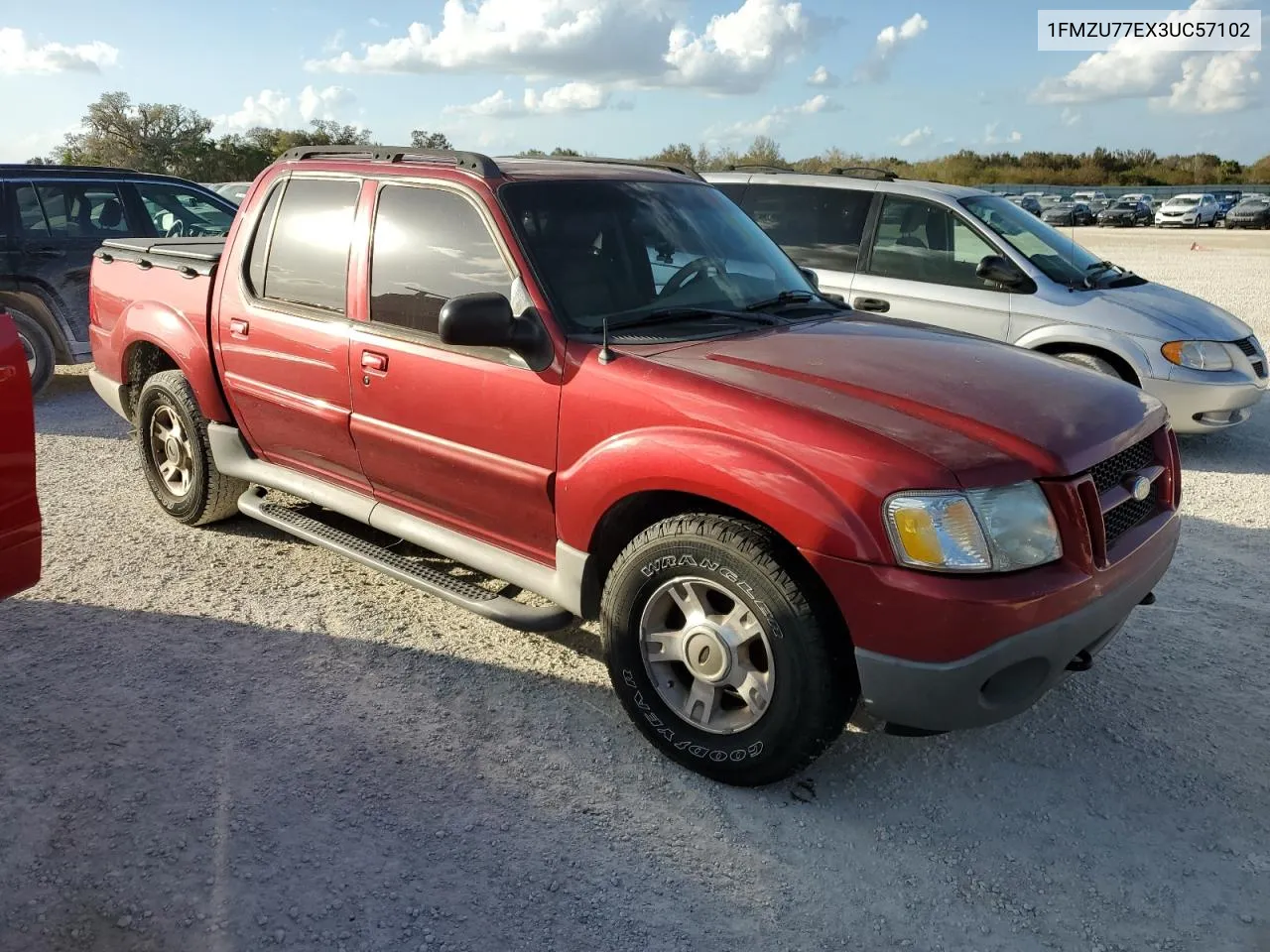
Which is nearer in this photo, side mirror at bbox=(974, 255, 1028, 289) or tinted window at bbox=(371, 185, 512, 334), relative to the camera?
tinted window at bbox=(371, 185, 512, 334)

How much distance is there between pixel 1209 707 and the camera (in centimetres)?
363

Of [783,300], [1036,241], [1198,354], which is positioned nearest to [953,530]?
[783,300]

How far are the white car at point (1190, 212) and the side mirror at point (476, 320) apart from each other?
45.5 meters

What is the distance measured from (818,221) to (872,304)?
1374mm

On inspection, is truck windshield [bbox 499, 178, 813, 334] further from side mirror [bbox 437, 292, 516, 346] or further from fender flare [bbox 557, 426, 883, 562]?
fender flare [bbox 557, 426, 883, 562]

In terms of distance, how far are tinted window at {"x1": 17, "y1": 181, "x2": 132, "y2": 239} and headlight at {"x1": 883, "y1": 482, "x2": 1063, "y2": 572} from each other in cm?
Answer: 840

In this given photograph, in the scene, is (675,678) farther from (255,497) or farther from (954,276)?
(954,276)

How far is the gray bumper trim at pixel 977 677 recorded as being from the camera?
2625 mm

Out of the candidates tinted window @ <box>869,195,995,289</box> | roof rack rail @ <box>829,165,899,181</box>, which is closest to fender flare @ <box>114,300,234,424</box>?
tinted window @ <box>869,195,995,289</box>

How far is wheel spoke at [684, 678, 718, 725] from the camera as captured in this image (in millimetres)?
3135

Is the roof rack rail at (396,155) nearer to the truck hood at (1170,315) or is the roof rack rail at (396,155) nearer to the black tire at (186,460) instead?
the black tire at (186,460)

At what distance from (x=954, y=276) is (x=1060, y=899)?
5333 millimetres

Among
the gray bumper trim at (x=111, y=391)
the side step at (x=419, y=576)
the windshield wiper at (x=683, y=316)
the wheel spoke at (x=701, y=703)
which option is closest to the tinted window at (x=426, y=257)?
the windshield wiper at (x=683, y=316)

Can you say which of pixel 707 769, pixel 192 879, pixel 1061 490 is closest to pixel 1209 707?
pixel 1061 490
